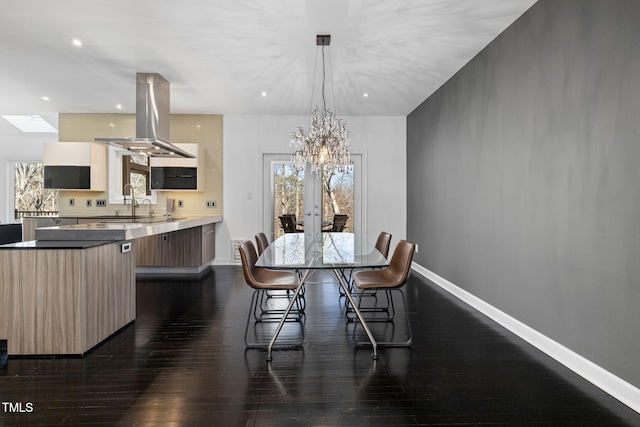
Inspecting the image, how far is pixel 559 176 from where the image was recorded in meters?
2.51

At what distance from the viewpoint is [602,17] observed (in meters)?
2.12

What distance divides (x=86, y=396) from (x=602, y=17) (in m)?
3.99

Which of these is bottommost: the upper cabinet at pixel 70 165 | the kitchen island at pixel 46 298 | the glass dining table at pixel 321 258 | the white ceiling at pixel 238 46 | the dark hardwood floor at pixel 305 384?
the dark hardwood floor at pixel 305 384

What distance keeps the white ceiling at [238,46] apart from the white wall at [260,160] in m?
0.82

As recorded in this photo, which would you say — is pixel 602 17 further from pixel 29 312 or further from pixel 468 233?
pixel 29 312

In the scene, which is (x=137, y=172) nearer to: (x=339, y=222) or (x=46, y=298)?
(x=339, y=222)

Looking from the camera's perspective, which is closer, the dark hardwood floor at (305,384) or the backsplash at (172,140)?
the dark hardwood floor at (305,384)

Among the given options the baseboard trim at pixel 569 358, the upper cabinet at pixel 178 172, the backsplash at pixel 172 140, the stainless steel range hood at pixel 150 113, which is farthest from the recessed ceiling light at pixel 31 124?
the baseboard trim at pixel 569 358

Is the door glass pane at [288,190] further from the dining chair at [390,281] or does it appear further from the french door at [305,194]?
the dining chair at [390,281]

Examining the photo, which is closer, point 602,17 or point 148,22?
point 602,17

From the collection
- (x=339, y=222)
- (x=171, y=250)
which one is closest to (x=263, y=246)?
(x=171, y=250)

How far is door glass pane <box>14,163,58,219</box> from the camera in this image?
754cm

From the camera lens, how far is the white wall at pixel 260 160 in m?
6.19

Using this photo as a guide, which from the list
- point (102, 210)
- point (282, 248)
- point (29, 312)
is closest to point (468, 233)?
point (282, 248)
